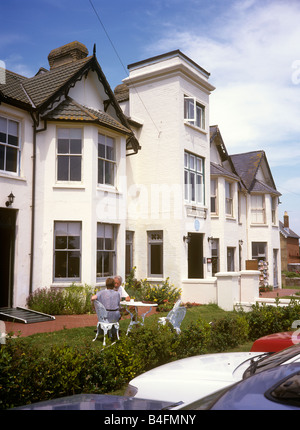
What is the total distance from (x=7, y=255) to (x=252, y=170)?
19.3 meters

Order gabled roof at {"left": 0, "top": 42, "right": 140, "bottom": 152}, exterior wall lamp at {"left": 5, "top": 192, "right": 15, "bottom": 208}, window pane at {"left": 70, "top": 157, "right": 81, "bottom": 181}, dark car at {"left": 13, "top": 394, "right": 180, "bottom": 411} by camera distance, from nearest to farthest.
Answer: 1. dark car at {"left": 13, "top": 394, "right": 180, "bottom": 411}
2. exterior wall lamp at {"left": 5, "top": 192, "right": 15, "bottom": 208}
3. gabled roof at {"left": 0, "top": 42, "right": 140, "bottom": 152}
4. window pane at {"left": 70, "top": 157, "right": 81, "bottom": 181}

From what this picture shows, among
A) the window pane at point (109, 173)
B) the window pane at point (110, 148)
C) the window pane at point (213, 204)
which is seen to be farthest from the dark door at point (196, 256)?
the window pane at point (110, 148)

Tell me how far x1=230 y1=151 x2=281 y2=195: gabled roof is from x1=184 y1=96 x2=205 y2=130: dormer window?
8.40 meters

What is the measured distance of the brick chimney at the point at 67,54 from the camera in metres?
17.0

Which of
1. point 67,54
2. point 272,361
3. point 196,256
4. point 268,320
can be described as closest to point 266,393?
point 272,361

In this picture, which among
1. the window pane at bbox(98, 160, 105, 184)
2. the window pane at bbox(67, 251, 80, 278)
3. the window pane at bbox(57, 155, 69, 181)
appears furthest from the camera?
the window pane at bbox(98, 160, 105, 184)

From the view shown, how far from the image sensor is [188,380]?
4.15 meters

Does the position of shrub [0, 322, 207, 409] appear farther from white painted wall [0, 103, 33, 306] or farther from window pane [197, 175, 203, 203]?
window pane [197, 175, 203, 203]

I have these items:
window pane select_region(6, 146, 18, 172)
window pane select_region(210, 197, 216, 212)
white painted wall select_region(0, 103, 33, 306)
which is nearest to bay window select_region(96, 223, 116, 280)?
white painted wall select_region(0, 103, 33, 306)

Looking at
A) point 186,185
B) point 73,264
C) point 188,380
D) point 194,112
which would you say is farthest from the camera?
point 194,112

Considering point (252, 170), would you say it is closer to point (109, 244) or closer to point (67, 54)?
point (67, 54)

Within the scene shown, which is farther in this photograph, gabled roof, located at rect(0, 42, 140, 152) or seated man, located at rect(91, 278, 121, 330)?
gabled roof, located at rect(0, 42, 140, 152)

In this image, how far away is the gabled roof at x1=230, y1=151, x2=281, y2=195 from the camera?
26344 millimetres
